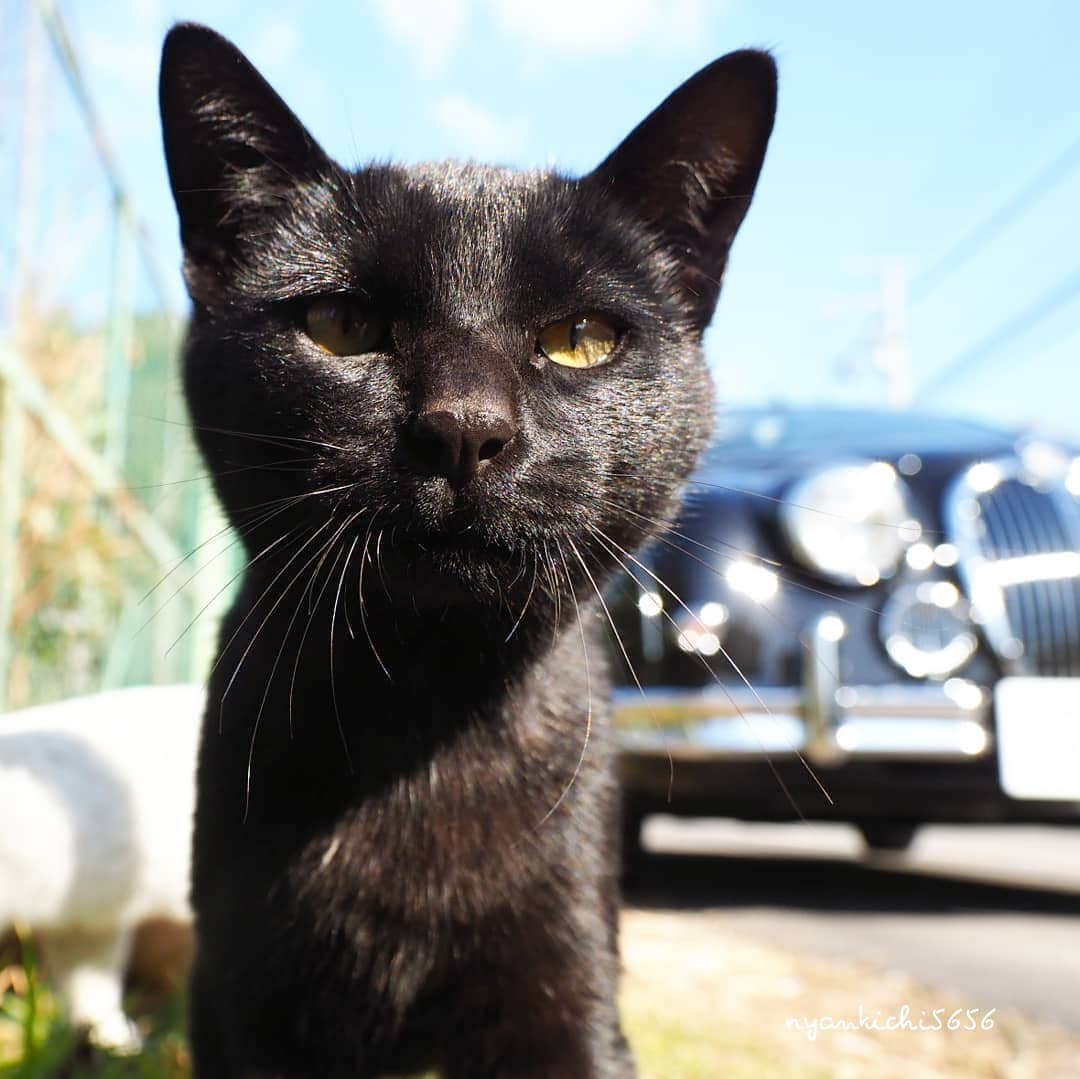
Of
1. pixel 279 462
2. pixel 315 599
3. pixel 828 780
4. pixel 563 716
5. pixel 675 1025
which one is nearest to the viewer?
pixel 279 462

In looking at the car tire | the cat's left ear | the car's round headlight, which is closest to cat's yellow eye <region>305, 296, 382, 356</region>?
the cat's left ear

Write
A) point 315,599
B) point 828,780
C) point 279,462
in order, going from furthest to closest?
1. point 828,780
2. point 315,599
3. point 279,462

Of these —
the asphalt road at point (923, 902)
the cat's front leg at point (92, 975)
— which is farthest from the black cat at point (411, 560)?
the asphalt road at point (923, 902)

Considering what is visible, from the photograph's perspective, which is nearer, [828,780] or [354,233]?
[354,233]

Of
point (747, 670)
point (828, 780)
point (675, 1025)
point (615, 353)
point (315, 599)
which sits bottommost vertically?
point (675, 1025)

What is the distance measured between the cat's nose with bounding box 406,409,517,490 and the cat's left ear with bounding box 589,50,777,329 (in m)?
0.47

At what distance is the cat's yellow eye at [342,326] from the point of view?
1074 mm

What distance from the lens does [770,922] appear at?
2.90 metres

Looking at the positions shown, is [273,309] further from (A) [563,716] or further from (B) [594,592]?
(A) [563,716]

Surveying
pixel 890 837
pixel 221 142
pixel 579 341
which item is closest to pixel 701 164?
pixel 579 341

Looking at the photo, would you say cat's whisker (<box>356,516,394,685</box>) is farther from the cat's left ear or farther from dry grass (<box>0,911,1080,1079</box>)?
dry grass (<box>0,911,1080,1079</box>)

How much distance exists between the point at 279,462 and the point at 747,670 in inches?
69.1

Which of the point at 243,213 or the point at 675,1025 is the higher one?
the point at 243,213

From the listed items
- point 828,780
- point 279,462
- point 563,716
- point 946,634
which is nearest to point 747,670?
point 828,780
